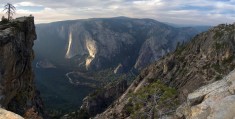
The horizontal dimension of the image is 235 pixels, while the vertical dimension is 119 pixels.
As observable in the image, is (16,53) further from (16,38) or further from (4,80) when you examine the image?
(4,80)

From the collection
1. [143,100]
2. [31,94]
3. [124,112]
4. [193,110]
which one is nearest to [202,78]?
[124,112]

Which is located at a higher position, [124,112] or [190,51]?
[190,51]

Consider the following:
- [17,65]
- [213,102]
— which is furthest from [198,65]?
[213,102]

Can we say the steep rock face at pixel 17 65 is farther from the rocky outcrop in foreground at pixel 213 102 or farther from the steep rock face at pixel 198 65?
the rocky outcrop in foreground at pixel 213 102

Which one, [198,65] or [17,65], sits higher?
[17,65]

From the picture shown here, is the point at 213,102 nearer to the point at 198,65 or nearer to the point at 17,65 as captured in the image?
the point at 17,65
